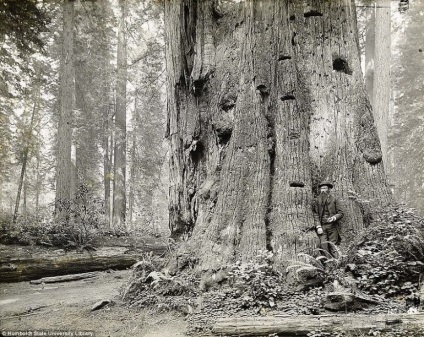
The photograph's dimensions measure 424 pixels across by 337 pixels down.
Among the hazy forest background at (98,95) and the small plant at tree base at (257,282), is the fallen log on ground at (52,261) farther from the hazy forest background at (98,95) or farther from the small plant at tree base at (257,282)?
the small plant at tree base at (257,282)

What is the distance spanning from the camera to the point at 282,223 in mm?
5574

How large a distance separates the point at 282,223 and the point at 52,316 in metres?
4.00

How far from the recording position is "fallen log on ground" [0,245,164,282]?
7902 mm

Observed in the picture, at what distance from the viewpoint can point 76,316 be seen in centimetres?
520

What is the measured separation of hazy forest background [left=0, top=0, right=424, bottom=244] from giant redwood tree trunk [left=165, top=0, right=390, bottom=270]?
→ 5015 mm

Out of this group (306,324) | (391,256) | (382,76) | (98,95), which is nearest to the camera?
(306,324)

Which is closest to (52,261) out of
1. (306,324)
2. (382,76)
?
(306,324)

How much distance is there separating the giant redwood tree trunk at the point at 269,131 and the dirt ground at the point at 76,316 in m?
1.24

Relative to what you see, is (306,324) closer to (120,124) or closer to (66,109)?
(66,109)

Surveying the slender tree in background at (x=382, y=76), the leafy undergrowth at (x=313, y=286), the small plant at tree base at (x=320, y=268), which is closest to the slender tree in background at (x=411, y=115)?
the slender tree in background at (x=382, y=76)

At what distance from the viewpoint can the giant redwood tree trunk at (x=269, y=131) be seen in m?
5.73

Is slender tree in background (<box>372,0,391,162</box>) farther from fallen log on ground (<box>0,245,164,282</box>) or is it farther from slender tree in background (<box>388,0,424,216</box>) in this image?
fallen log on ground (<box>0,245,164,282</box>)

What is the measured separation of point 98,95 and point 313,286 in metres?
17.9

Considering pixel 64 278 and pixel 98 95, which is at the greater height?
pixel 98 95
